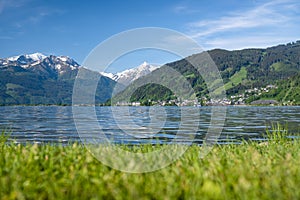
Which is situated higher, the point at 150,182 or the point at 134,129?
the point at 150,182

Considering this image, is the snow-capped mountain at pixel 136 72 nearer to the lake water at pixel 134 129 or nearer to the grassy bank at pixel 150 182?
the lake water at pixel 134 129

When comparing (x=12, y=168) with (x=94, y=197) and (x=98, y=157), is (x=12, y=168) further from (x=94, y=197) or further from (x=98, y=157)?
(x=94, y=197)

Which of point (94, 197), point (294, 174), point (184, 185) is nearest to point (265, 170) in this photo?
point (294, 174)

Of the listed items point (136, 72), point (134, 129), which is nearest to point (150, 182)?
point (136, 72)

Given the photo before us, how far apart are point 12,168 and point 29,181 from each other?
1003 millimetres

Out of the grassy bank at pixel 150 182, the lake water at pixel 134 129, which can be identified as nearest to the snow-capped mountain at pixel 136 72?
the lake water at pixel 134 129

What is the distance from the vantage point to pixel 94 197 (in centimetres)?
406

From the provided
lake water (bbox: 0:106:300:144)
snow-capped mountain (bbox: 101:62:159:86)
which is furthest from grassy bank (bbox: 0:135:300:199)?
snow-capped mountain (bbox: 101:62:159:86)

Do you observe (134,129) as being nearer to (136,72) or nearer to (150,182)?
(136,72)

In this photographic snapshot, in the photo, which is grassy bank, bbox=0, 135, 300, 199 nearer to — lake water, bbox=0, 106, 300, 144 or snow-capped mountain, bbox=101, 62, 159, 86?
lake water, bbox=0, 106, 300, 144

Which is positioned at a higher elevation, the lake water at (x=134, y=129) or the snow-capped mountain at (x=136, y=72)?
the snow-capped mountain at (x=136, y=72)

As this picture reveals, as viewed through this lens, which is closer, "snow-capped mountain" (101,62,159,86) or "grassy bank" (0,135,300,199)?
"grassy bank" (0,135,300,199)

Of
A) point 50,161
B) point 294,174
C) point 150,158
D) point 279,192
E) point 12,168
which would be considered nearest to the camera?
point 279,192

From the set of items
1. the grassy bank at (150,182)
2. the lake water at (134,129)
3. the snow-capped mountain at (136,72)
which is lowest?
the lake water at (134,129)
